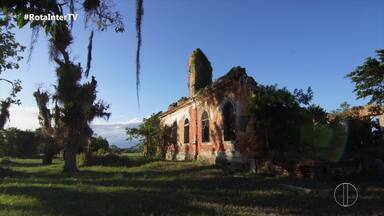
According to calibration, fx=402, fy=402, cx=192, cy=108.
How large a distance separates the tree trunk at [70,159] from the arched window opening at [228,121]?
335 inches

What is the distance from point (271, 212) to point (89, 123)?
16.9m

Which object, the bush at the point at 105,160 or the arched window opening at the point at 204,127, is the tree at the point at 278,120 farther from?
the bush at the point at 105,160

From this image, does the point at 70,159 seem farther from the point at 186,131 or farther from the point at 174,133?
the point at 174,133

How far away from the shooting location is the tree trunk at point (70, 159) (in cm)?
2209

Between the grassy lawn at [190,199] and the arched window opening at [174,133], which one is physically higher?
the arched window opening at [174,133]

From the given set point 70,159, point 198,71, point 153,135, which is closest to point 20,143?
point 153,135

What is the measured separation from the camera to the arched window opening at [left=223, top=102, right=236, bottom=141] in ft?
68.6

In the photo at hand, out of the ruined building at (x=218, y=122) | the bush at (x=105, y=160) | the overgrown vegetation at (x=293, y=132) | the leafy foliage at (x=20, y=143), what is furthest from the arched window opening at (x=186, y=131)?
the leafy foliage at (x=20, y=143)

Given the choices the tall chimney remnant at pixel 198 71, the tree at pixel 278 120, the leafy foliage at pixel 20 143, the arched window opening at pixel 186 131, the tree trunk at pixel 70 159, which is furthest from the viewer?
the leafy foliage at pixel 20 143

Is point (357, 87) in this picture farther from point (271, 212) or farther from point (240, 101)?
point (271, 212)

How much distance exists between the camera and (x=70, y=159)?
73.4 ft

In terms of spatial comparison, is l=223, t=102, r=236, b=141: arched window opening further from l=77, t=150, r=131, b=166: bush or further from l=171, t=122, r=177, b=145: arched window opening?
l=171, t=122, r=177, b=145: arched window opening

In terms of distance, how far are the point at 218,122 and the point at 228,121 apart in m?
0.65

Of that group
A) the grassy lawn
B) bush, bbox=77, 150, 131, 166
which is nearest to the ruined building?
bush, bbox=77, 150, 131, 166
